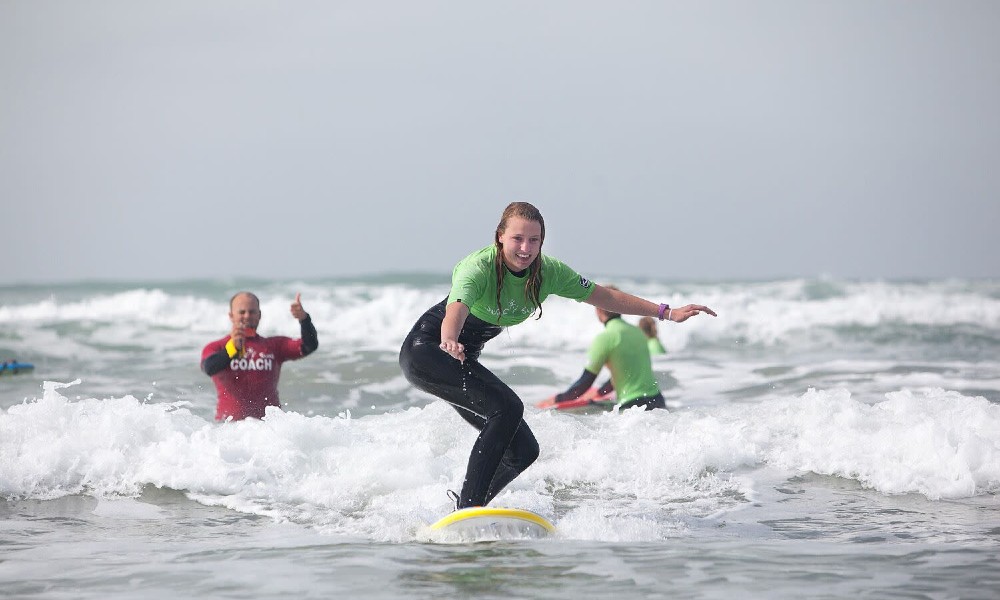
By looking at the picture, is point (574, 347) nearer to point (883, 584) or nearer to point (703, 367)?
point (703, 367)

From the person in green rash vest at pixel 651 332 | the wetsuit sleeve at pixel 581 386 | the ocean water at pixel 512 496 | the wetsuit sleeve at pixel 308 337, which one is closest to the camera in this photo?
the ocean water at pixel 512 496

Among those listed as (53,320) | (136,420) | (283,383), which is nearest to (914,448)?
(136,420)

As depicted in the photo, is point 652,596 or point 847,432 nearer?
point 652,596

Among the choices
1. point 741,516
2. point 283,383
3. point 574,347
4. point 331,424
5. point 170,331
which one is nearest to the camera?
point 741,516

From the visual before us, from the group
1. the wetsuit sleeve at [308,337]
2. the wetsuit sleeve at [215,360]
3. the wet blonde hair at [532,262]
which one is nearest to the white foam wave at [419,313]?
the wetsuit sleeve at [308,337]

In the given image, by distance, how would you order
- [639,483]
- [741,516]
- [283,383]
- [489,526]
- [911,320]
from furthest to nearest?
[911,320] → [283,383] → [639,483] → [741,516] → [489,526]

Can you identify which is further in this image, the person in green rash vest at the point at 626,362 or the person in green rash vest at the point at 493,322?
the person in green rash vest at the point at 626,362

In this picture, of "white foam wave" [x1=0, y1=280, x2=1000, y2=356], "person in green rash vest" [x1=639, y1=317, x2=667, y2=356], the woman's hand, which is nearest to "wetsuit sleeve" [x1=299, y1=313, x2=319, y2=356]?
the woman's hand

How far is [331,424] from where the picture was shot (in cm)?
917

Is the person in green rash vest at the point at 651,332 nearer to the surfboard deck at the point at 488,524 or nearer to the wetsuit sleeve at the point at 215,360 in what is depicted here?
the wetsuit sleeve at the point at 215,360

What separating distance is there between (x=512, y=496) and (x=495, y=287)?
7.34 ft

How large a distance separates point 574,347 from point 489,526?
1623 centimetres

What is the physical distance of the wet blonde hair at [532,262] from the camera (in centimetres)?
590

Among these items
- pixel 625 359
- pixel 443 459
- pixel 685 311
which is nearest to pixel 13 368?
pixel 625 359
